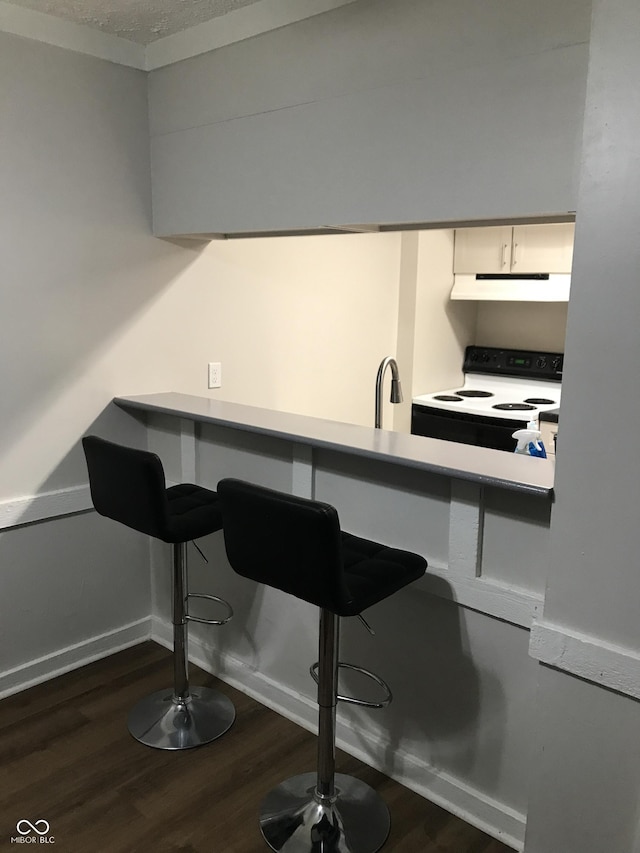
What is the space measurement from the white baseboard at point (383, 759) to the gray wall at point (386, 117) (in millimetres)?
1596

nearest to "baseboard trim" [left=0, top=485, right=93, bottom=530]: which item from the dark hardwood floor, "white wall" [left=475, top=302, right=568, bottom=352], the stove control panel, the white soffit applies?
the dark hardwood floor

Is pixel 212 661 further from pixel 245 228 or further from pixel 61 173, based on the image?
pixel 61 173

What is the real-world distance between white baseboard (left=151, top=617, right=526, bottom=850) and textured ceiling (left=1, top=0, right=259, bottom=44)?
7.42ft

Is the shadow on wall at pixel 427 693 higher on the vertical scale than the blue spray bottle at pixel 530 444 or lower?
lower

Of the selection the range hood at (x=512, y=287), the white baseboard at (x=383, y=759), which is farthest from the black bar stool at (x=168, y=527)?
the range hood at (x=512, y=287)

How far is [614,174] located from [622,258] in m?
0.16

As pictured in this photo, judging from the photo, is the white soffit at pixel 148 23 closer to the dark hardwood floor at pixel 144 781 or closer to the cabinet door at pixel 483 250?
the cabinet door at pixel 483 250

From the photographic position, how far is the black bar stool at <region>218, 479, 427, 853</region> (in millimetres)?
1611

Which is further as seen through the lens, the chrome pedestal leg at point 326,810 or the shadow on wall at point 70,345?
the shadow on wall at point 70,345

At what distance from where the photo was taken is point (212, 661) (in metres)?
2.80

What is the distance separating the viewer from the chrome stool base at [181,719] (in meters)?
2.37

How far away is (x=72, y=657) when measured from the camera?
9.23 feet

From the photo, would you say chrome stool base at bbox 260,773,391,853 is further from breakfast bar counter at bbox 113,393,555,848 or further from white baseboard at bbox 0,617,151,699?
white baseboard at bbox 0,617,151,699

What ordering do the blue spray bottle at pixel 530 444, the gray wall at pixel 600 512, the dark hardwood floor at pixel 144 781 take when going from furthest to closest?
the blue spray bottle at pixel 530 444
the dark hardwood floor at pixel 144 781
the gray wall at pixel 600 512
